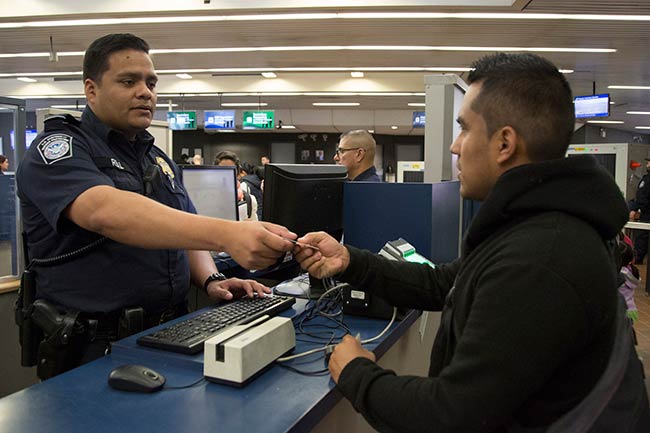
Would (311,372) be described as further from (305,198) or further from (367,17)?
(367,17)

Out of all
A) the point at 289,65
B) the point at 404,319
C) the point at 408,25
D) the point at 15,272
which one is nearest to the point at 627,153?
the point at 408,25

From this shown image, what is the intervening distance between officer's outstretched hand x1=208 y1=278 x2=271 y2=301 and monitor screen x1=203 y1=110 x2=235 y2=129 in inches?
429

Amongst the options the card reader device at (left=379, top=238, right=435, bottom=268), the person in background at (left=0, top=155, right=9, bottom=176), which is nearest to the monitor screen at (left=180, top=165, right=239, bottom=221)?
the card reader device at (left=379, top=238, right=435, bottom=268)

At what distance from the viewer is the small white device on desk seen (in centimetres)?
106

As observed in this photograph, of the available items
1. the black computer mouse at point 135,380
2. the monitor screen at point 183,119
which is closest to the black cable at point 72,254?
the black computer mouse at point 135,380

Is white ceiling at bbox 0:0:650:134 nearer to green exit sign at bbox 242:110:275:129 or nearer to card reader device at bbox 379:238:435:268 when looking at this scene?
green exit sign at bbox 242:110:275:129

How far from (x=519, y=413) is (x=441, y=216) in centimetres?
150

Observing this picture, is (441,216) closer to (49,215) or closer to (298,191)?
(298,191)

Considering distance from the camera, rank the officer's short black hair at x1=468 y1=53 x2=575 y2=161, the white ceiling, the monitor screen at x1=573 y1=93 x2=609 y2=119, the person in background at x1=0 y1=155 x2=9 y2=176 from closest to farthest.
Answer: the officer's short black hair at x1=468 y1=53 x2=575 y2=161 < the person in background at x1=0 y1=155 x2=9 y2=176 < the white ceiling < the monitor screen at x1=573 y1=93 x2=609 y2=119

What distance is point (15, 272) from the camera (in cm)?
289

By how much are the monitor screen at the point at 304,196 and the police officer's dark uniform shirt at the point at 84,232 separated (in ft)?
1.19

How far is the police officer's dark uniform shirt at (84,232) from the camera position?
4.51 ft

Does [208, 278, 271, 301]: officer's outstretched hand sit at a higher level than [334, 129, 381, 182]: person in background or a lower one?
lower

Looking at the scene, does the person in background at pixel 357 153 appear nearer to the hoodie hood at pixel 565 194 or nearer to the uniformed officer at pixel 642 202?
the hoodie hood at pixel 565 194
